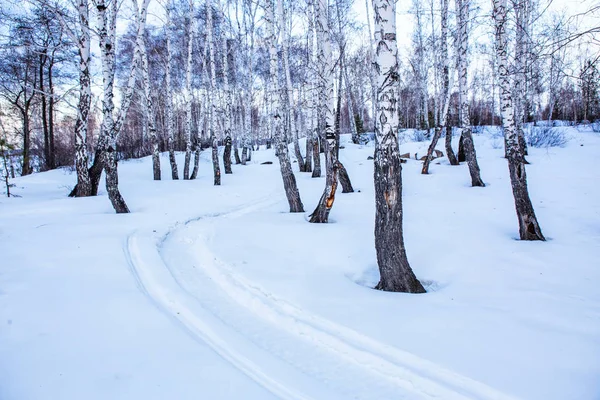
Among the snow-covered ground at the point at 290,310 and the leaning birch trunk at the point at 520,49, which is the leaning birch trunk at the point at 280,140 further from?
the leaning birch trunk at the point at 520,49

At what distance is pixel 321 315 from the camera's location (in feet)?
11.2

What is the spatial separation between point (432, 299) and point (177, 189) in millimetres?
10471

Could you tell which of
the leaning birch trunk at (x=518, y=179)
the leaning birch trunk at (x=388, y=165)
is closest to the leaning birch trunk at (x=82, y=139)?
the leaning birch trunk at (x=388, y=165)

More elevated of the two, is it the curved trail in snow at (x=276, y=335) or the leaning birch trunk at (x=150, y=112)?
the leaning birch trunk at (x=150, y=112)

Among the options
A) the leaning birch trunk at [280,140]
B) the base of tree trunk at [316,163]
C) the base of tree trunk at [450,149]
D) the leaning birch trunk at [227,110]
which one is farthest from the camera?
the leaning birch trunk at [227,110]

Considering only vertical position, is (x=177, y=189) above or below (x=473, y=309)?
above

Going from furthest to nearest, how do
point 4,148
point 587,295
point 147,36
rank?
point 147,36 → point 4,148 → point 587,295

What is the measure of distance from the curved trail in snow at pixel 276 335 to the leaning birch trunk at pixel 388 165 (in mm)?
1311

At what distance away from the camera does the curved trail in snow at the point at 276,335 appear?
7.96 feet

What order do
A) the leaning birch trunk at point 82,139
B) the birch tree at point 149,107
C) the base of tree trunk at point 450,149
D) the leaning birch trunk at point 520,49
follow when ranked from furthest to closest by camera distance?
the base of tree trunk at point 450,149
the birch tree at point 149,107
the leaning birch trunk at point 82,139
the leaning birch trunk at point 520,49

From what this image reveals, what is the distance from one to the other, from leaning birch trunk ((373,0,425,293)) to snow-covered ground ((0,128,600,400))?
36 cm

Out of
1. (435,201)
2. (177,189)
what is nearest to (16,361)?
(435,201)

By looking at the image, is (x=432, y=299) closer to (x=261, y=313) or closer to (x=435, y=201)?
(x=261, y=313)

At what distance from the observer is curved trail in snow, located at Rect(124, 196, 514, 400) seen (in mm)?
2426
